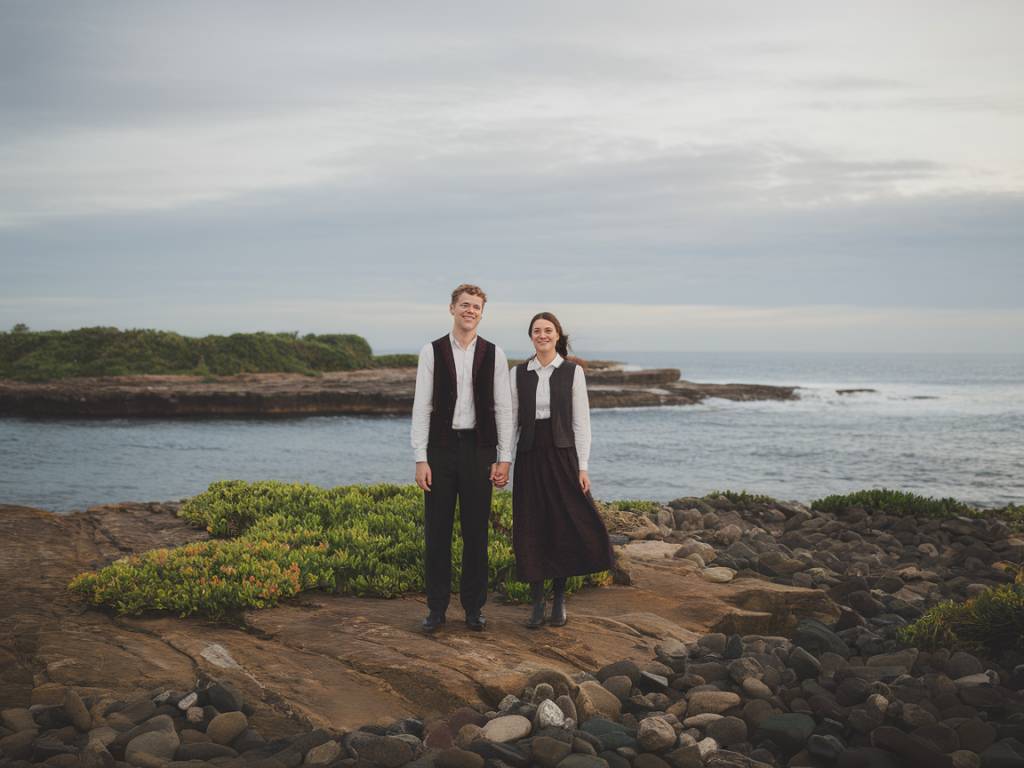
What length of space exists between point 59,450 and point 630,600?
27598 mm

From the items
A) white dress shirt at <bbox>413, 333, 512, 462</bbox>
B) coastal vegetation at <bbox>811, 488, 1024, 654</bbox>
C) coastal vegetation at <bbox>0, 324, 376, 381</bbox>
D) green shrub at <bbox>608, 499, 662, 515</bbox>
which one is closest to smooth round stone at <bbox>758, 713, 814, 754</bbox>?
coastal vegetation at <bbox>811, 488, 1024, 654</bbox>

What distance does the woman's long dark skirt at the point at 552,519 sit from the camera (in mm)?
6973

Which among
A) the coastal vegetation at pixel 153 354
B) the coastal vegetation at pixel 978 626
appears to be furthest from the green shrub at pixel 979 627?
the coastal vegetation at pixel 153 354

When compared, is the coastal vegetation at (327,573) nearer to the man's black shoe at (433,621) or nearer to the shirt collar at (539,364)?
the man's black shoe at (433,621)

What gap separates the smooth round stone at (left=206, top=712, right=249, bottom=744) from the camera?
4984 millimetres

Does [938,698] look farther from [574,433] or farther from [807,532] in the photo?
[807,532]

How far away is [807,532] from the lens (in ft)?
46.9

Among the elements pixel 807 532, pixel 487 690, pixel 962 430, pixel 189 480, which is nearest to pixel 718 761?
pixel 487 690

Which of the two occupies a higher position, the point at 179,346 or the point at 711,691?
the point at 179,346

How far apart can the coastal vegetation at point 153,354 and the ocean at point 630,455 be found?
1345cm

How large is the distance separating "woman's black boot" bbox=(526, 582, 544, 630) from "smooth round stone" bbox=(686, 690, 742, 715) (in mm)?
1541

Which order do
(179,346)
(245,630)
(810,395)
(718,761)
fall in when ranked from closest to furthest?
1. (718,761)
2. (245,630)
3. (179,346)
4. (810,395)

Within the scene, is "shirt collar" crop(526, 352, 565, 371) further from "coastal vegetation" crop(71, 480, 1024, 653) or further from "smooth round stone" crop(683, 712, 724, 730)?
"smooth round stone" crop(683, 712, 724, 730)

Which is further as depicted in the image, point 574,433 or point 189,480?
point 189,480
